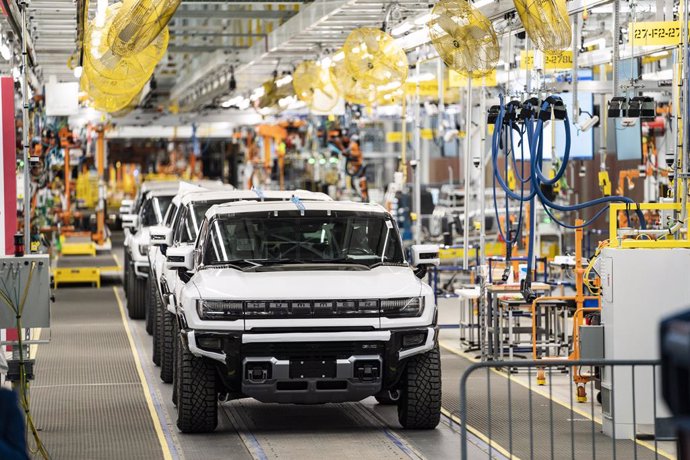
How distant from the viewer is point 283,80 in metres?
23.4

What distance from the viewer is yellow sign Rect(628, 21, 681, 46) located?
12.1m

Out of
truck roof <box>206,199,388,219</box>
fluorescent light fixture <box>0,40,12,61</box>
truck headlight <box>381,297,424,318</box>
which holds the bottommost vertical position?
truck headlight <box>381,297,424,318</box>

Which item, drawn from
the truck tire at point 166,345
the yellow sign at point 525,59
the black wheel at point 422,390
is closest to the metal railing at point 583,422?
the black wheel at point 422,390

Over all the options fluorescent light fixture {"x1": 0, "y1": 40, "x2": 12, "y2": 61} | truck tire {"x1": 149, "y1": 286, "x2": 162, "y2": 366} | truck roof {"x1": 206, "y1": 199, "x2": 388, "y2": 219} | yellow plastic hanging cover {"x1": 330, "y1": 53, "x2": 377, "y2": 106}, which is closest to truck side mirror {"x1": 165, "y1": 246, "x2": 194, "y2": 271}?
truck roof {"x1": 206, "y1": 199, "x2": 388, "y2": 219}

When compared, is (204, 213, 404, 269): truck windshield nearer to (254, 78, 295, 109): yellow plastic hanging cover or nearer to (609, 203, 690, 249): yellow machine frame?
(609, 203, 690, 249): yellow machine frame

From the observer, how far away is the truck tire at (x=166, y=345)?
11984mm

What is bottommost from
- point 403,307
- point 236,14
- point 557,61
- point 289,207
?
point 403,307

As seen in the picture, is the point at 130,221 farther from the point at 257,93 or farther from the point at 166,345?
the point at 257,93

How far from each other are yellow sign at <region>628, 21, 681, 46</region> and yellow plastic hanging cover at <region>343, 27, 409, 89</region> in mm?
3228

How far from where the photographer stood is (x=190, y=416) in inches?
378

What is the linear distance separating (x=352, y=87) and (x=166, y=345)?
550cm

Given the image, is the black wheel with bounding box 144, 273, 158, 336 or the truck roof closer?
the truck roof

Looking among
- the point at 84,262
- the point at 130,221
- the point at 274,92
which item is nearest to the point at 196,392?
the point at 130,221

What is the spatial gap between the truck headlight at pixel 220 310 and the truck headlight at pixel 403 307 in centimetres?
101
